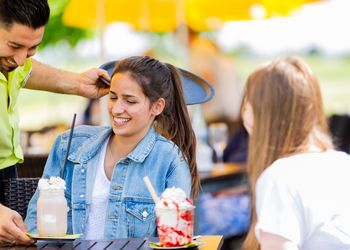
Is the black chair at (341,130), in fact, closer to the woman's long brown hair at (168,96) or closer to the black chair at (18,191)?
the woman's long brown hair at (168,96)

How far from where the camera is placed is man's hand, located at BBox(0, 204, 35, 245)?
2.77 meters

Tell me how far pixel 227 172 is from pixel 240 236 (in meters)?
0.46

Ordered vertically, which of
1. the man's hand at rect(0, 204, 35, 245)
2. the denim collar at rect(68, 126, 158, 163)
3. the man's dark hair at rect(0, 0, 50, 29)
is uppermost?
the man's dark hair at rect(0, 0, 50, 29)

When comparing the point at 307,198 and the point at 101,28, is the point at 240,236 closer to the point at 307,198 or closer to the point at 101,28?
the point at 101,28

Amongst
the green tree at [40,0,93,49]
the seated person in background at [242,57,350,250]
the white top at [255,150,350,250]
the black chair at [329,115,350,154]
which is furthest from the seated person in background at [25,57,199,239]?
the green tree at [40,0,93,49]

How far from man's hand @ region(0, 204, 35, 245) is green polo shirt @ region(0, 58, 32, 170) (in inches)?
22.3

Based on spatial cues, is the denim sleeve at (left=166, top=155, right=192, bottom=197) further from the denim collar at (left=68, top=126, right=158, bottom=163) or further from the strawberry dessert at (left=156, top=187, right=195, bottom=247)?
the strawberry dessert at (left=156, top=187, right=195, bottom=247)

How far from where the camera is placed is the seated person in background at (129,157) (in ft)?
9.96

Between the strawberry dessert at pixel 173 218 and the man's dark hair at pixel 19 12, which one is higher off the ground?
the man's dark hair at pixel 19 12

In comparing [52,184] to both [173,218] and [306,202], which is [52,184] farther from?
[306,202]

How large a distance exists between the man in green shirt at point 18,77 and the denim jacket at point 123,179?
226 mm

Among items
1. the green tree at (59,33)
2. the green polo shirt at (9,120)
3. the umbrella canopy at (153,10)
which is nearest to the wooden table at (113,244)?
the green polo shirt at (9,120)

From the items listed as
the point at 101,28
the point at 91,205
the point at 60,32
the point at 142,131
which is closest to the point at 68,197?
the point at 91,205

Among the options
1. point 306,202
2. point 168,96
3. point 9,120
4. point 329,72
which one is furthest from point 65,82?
point 329,72
